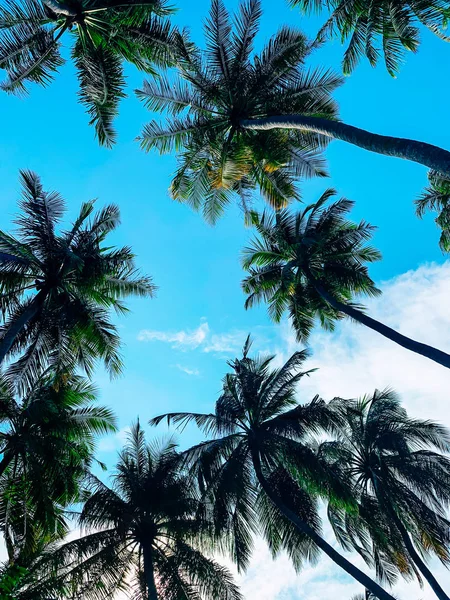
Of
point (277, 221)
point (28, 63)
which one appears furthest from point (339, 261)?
point (28, 63)

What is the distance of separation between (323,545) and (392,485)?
4326 millimetres

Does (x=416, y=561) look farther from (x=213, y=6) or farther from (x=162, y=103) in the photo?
(x=213, y=6)

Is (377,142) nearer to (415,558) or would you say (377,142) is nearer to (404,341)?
(404,341)

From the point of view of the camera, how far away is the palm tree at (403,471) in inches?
664

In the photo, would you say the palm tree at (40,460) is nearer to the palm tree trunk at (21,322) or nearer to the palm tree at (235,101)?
the palm tree trunk at (21,322)

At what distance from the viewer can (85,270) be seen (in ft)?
50.3

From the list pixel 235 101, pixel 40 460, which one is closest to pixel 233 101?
pixel 235 101

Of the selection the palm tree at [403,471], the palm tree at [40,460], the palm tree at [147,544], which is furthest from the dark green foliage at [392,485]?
the palm tree at [40,460]

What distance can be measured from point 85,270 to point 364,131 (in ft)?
31.7

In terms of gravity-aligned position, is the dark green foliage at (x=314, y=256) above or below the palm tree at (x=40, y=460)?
above

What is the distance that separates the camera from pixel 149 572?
634 inches

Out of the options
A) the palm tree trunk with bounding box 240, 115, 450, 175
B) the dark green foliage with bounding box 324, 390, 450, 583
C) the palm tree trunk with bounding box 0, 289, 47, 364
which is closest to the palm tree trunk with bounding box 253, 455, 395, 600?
the dark green foliage with bounding box 324, 390, 450, 583

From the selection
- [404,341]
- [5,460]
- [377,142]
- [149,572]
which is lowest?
[149,572]

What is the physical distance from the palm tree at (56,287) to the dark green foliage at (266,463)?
5214 mm
